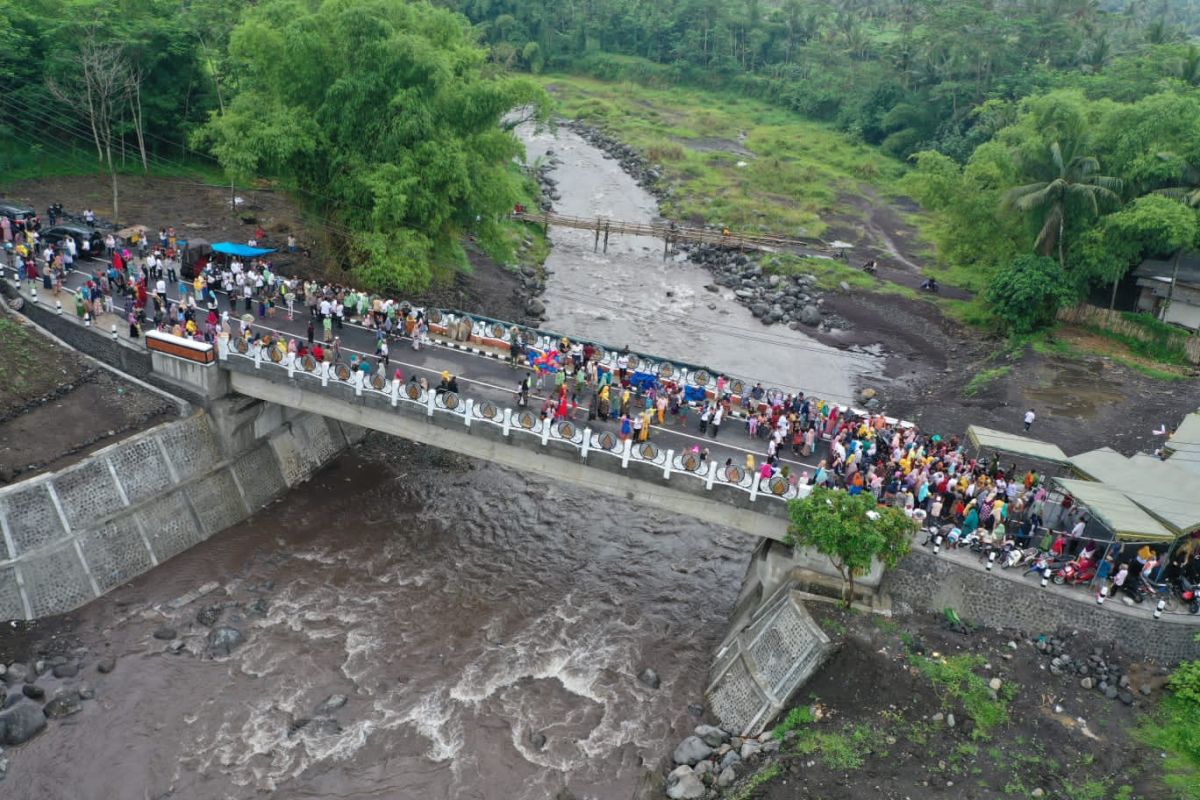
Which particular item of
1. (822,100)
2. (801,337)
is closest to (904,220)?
(801,337)

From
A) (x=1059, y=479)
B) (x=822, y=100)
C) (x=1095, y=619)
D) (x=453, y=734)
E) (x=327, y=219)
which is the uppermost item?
(x=822, y=100)

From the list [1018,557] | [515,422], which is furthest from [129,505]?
[1018,557]

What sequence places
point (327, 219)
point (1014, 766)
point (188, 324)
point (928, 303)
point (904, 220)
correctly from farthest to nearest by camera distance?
point (904, 220), point (928, 303), point (327, 219), point (188, 324), point (1014, 766)

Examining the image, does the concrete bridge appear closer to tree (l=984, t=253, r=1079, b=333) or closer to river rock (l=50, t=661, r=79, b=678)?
river rock (l=50, t=661, r=79, b=678)

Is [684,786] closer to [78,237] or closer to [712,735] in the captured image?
[712,735]

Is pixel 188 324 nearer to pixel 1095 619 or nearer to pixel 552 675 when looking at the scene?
pixel 552 675

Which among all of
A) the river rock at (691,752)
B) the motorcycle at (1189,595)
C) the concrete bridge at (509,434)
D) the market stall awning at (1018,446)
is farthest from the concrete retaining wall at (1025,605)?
the river rock at (691,752)
